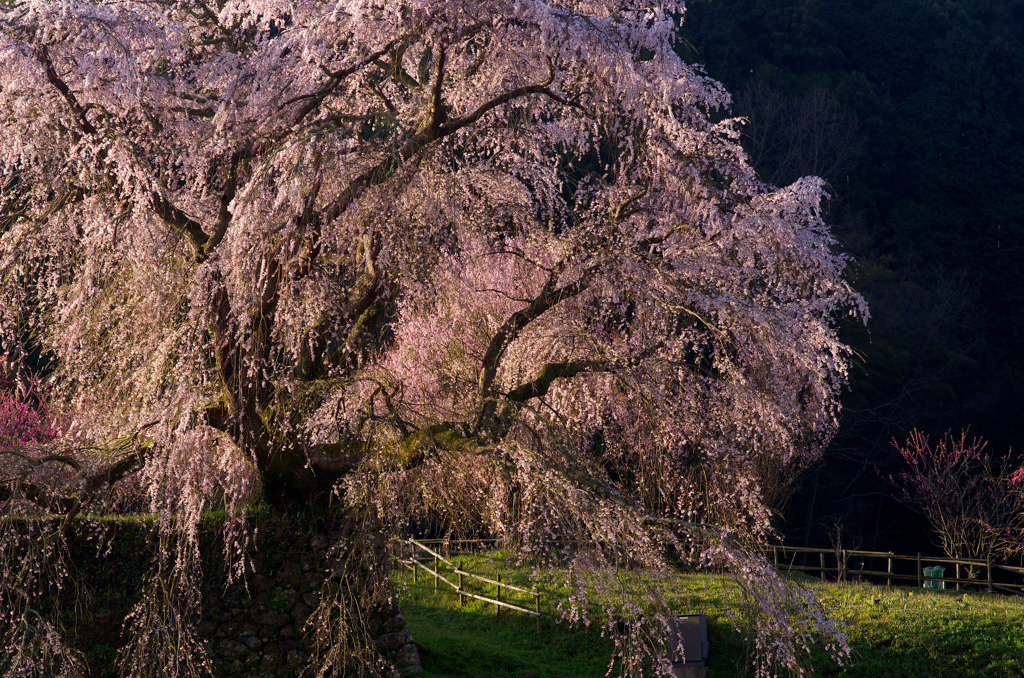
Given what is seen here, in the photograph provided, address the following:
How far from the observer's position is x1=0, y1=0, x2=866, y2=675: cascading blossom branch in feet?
21.4

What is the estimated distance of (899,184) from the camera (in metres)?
27.7

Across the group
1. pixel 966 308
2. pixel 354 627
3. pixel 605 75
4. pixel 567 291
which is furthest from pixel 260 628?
pixel 966 308

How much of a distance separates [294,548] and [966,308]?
21517 mm

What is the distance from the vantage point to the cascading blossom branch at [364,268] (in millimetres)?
6508

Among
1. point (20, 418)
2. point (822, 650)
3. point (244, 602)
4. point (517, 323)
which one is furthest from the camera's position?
point (20, 418)

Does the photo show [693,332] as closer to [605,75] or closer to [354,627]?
[605,75]

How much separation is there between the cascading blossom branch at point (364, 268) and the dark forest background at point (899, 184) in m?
13.0

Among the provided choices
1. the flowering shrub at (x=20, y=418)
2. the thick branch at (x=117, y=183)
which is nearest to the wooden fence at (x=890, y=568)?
the thick branch at (x=117, y=183)

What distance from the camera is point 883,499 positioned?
21844 millimetres

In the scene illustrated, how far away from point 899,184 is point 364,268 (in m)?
24.2

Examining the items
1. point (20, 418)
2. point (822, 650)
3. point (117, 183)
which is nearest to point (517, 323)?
point (117, 183)

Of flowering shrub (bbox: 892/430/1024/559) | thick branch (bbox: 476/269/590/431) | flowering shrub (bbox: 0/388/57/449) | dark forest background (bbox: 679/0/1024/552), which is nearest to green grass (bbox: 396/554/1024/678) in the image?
flowering shrub (bbox: 892/430/1024/559)

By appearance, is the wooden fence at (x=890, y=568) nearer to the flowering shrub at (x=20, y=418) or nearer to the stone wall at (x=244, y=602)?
the stone wall at (x=244, y=602)

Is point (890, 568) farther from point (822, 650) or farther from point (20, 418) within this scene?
point (20, 418)
